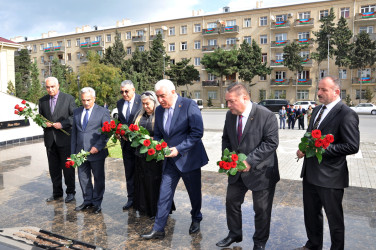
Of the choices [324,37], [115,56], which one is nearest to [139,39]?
[115,56]

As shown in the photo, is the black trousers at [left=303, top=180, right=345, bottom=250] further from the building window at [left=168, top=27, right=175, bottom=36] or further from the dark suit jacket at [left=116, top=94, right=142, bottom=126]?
the building window at [left=168, top=27, right=175, bottom=36]

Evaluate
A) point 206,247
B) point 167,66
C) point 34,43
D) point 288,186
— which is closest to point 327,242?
point 206,247

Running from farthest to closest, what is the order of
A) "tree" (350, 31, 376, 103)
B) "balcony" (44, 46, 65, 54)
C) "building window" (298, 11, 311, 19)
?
"balcony" (44, 46, 65, 54), "building window" (298, 11, 311, 19), "tree" (350, 31, 376, 103)

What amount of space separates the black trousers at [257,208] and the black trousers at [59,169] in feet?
9.99

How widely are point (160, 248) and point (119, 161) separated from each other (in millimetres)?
5173

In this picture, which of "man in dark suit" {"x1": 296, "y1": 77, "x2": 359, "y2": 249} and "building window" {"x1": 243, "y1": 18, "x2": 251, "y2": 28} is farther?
"building window" {"x1": 243, "y1": 18, "x2": 251, "y2": 28}

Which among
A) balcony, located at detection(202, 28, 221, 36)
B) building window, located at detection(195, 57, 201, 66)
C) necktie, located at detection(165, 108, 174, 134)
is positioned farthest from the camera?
building window, located at detection(195, 57, 201, 66)

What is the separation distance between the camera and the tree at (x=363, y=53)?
3844cm

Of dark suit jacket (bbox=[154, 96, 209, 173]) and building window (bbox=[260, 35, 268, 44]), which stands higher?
building window (bbox=[260, 35, 268, 44])

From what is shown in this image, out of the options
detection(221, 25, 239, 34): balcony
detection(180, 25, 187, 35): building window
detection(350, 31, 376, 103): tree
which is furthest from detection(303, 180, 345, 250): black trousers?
detection(180, 25, 187, 35): building window

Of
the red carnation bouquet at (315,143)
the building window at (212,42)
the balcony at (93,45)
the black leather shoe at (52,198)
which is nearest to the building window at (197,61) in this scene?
the building window at (212,42)

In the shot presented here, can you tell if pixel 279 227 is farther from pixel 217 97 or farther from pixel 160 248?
pixel 217 97

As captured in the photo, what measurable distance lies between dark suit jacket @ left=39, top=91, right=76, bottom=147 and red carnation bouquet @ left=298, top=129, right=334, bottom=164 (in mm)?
3836

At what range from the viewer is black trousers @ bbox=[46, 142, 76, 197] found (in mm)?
5405
